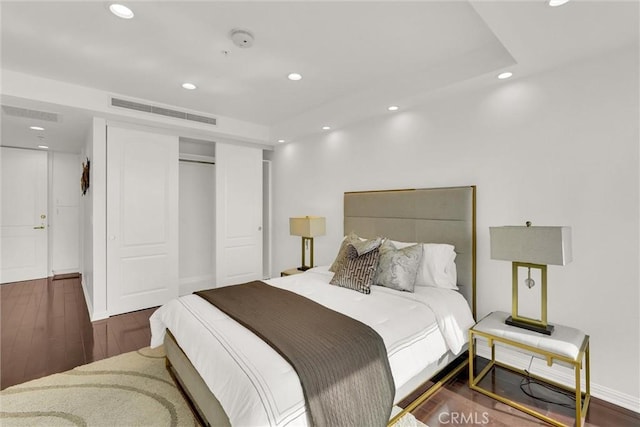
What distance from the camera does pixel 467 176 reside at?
9.15ft

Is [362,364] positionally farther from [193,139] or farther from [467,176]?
[193,139]

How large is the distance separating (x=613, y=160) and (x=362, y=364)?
7.19 ft

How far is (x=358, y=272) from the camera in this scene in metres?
2.64

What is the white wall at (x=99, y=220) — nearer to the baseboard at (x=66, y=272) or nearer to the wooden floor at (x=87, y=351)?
the wooden floor at (x=87, y=351)

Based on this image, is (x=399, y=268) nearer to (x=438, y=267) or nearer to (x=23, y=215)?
(x=438, y=267)

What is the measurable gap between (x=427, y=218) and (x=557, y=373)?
5.08 feet

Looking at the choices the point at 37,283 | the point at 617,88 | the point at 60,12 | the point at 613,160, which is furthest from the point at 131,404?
the point at 37,283

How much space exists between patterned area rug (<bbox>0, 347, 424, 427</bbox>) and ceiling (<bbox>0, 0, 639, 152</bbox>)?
2.58 meters

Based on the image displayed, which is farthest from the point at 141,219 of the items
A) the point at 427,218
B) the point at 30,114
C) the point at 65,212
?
the point at 427,218

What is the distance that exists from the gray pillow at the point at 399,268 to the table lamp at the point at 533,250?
24.6 inches

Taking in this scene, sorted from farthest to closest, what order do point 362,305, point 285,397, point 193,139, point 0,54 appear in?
point 193,139 → point 0,54 → point 362,305 → point 285,397

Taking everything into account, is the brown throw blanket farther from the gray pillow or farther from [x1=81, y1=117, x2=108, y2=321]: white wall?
[x1=81, y1=117, x2=108, y2=321]: white wall

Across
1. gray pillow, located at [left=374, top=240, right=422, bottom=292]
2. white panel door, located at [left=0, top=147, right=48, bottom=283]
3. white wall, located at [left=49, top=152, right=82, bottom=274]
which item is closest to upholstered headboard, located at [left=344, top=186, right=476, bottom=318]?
gray pillow, located at [left=374, top=240, right=422, bottom=292]

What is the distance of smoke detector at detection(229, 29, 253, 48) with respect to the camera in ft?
7.11
